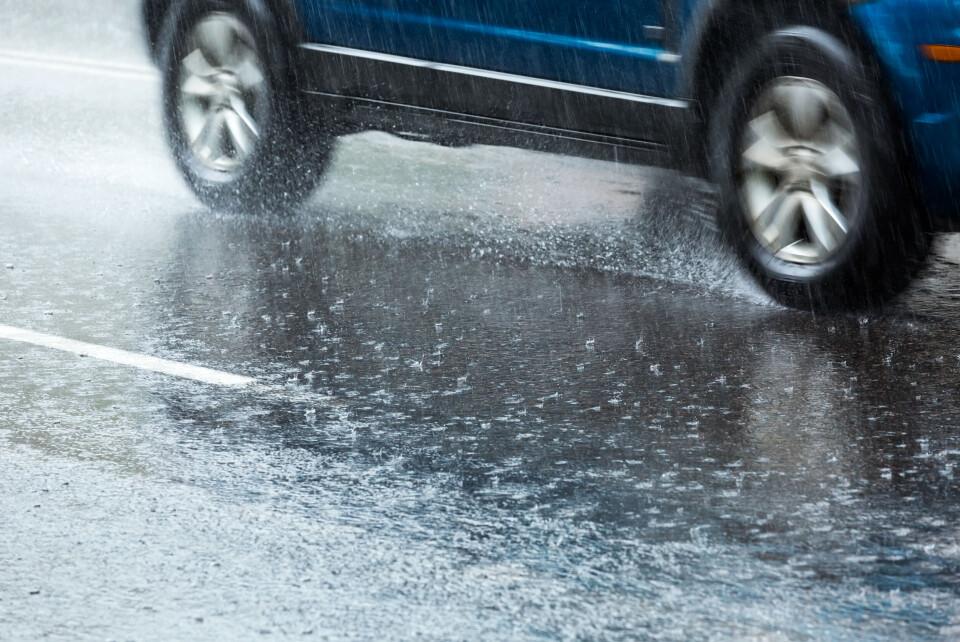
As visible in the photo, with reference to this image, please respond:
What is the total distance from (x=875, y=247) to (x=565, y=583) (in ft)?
8.54

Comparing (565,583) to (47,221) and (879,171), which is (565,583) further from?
(47,221)

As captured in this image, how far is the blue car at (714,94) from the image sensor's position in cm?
542

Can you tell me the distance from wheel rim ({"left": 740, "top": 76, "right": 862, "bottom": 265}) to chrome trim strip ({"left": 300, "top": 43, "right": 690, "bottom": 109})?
0.35m

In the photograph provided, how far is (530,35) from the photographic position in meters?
6.25

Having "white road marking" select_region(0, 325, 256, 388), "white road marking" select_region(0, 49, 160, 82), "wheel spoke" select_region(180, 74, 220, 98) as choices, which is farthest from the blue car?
"white road marking" select_region(0, 49, 160, 82)

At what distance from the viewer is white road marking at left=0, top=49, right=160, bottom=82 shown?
11008mm

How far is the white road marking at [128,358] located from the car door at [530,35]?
6.45ft

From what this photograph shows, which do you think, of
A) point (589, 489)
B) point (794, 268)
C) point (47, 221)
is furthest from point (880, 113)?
point (47, 221)

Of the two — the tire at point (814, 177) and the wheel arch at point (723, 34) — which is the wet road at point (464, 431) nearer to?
the tire at point (814, 177)

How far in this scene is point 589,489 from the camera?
13.4ft

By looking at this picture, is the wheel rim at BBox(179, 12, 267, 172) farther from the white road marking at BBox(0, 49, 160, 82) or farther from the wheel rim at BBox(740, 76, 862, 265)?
the white road marking at BBox(0, 49, 160, 82)

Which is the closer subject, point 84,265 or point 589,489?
→ point 589,489

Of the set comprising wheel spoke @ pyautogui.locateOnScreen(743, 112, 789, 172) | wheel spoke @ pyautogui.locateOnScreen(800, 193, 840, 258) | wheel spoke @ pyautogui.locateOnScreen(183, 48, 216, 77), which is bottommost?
wheel spoke @ pyautogui.locateOnScreen(800, 193, 840, 258)

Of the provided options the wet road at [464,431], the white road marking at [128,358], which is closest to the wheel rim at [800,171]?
the wet road at [464,431]
